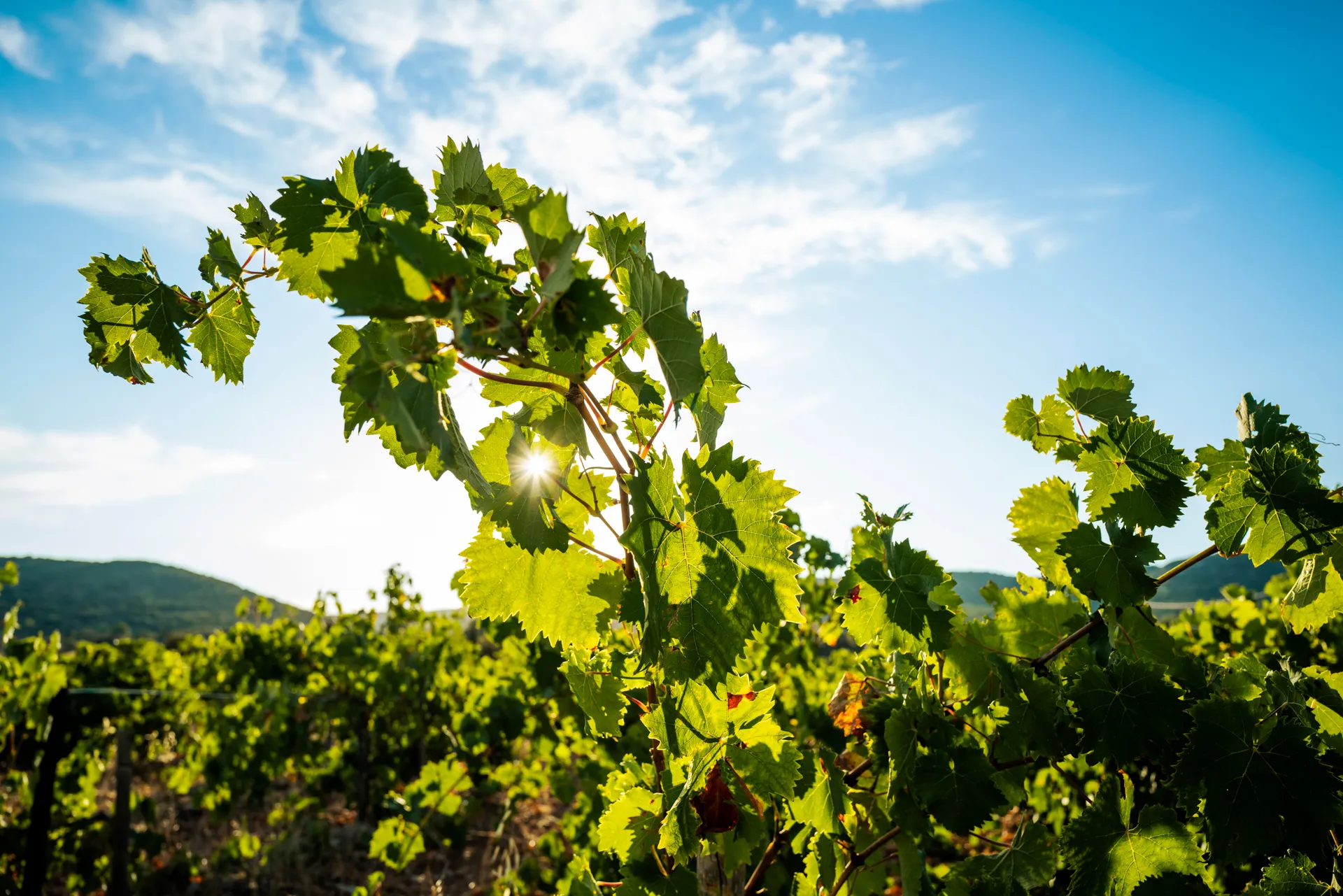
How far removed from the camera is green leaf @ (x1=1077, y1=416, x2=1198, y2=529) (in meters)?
1.49

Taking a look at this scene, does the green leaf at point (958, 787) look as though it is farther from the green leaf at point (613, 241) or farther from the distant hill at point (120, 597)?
the distant hill at point (120, 597)

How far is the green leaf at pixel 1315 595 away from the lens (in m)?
1.51

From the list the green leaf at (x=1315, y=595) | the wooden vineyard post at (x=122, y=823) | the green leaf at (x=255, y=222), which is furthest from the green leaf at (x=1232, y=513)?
the wooden vineyard post at (x=122, y=823)

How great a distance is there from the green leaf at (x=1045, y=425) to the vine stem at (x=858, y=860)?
93 cm

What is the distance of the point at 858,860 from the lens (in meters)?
1.57

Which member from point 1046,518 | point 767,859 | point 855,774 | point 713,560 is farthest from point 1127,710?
point 713,560

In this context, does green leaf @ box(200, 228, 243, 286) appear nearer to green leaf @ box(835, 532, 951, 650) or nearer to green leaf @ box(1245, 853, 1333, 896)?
green leaf @ box(835, 532, 951, 650)

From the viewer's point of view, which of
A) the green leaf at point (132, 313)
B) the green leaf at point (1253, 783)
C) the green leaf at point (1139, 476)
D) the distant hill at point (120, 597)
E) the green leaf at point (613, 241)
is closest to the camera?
the green leaf at point (613, 241)

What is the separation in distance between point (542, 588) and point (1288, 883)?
155 centimetres

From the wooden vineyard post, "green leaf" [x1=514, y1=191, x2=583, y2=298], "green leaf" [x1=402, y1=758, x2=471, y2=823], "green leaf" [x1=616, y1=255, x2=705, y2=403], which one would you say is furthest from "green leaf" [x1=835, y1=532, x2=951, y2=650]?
the wooden vineyard post

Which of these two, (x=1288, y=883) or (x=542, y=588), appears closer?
(x=542, y=588)

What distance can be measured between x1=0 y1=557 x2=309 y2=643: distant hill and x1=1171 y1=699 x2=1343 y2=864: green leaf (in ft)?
123

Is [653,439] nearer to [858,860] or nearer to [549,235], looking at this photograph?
[549,235]

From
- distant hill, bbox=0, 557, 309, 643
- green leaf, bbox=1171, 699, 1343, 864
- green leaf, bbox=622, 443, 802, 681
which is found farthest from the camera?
distant hill, bbox=0, 557, 309, 643
